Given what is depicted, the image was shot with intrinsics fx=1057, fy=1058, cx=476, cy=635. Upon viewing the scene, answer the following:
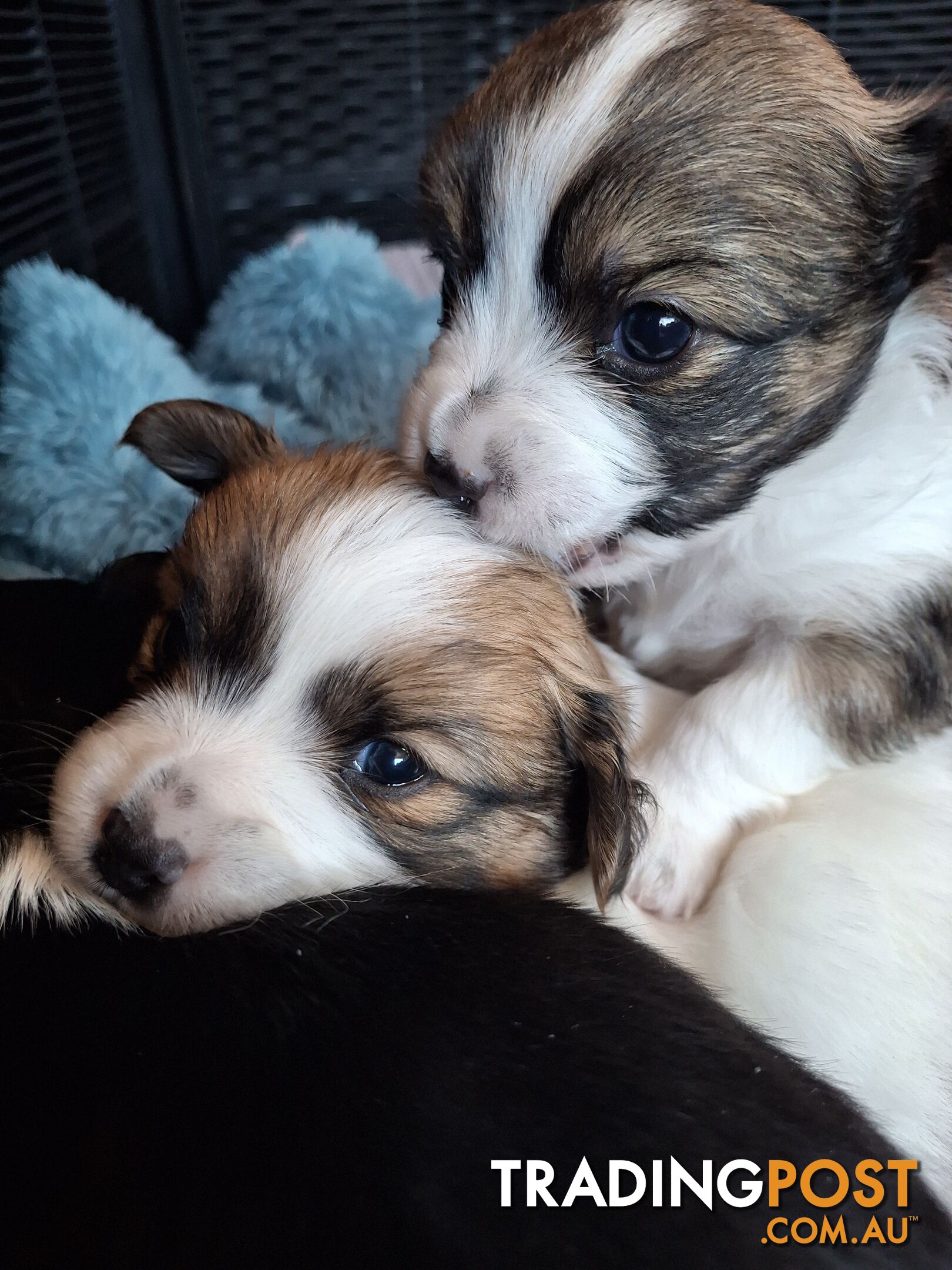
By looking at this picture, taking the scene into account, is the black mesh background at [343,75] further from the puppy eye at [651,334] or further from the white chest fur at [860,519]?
the puppy eye at [651,334]

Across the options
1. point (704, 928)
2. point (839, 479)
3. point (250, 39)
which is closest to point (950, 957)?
point (704, 928)

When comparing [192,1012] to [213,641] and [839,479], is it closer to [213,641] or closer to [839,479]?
[213,641]

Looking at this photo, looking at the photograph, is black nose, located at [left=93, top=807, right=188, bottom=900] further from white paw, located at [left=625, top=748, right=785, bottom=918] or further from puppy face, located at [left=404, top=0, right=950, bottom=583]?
white paw, located at [left=625, top=748, right=785, bottom=918]

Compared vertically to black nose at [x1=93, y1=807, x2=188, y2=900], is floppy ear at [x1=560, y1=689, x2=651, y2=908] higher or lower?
lower

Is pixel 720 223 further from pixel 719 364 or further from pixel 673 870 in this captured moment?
pixel 673 870

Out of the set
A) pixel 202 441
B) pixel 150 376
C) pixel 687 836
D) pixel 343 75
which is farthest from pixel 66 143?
pixel 687 836

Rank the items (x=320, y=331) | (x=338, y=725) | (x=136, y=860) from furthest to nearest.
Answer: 1. (x=320, y=331)
2. (x=338, y=725)
3. (x=136, y=860)

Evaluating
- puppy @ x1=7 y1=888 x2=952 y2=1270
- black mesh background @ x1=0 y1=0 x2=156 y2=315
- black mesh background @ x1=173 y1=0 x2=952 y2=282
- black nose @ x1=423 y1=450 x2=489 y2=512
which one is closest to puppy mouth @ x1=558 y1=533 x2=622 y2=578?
black nose @ x1=423 y1=450 x2=489 y2=512
